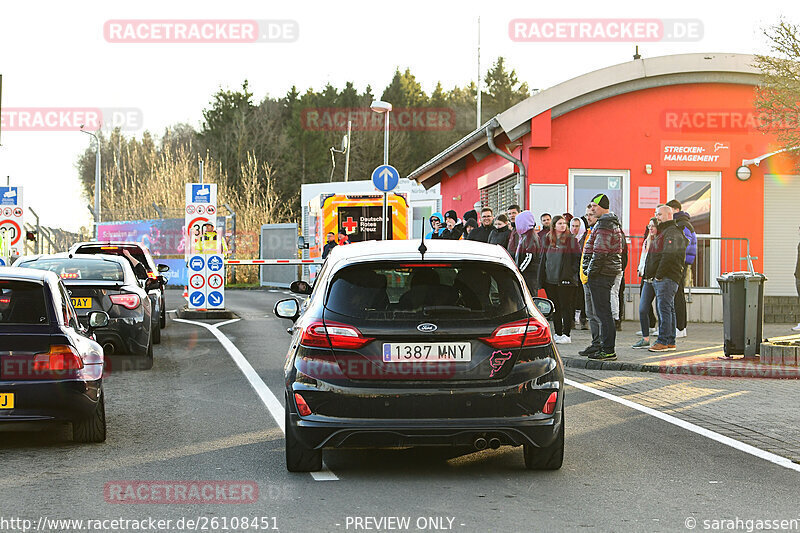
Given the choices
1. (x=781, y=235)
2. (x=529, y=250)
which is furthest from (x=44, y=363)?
(x=781, y=235)

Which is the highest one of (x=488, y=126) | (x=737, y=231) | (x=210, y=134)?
(x=210, y=134)

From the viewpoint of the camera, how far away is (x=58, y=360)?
25.2 feet

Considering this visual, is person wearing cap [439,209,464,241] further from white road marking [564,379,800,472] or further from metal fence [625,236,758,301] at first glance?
white road marking [564,379,800,472]

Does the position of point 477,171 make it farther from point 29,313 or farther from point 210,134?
point 210,134

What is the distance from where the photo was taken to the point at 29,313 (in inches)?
314

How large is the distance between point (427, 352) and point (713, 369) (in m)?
7.31

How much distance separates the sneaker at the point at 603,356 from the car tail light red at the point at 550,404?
7.22 m

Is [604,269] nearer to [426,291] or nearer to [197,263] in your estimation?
[426,291]

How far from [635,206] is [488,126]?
3.67 meters

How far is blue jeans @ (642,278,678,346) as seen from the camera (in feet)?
47.2

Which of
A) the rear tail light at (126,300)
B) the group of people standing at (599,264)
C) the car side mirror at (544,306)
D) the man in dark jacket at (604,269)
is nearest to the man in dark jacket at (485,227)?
the group of people standing at (599,264)

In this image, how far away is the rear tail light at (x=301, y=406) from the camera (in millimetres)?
6527

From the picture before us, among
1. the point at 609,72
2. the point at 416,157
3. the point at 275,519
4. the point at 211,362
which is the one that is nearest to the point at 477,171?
the point at 609,72

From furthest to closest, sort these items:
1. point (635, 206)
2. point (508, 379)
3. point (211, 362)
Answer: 1. point (635, 206)
2. point (211, 362)
3. point (508, 379)
